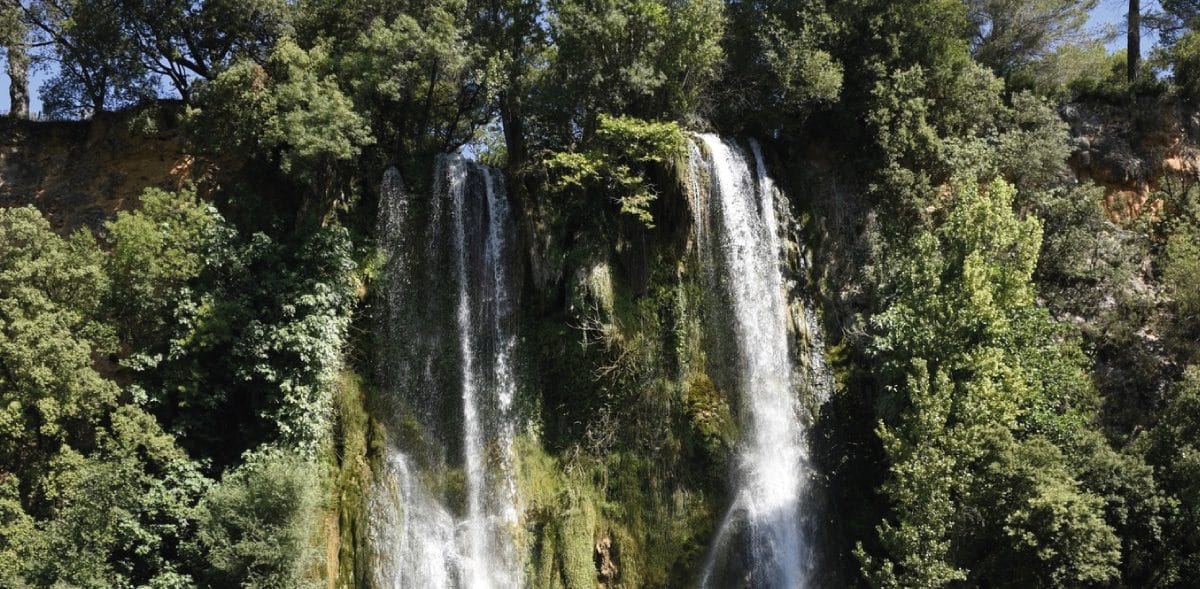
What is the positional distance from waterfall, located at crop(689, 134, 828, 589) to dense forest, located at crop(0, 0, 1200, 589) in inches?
3.4

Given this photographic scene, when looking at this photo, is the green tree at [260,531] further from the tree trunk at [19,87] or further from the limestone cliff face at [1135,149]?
the limestone cliff face at [1135,149]

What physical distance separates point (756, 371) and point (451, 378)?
21.7ft

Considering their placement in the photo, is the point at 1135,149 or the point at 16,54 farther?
the point at 1135,149

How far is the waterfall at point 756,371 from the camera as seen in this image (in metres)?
19.3

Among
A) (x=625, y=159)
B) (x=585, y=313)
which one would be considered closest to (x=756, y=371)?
(x=585, y=313)

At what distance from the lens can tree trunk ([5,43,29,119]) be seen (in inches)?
871

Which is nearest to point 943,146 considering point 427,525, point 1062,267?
point 1062,267

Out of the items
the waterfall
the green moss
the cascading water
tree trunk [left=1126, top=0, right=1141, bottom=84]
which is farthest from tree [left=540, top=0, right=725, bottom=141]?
tree trunk [left=1126, top=0, right=1141, bottom=84]

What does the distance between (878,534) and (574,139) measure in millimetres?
10939

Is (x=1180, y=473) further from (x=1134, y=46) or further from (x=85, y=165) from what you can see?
(x=85, y=165)

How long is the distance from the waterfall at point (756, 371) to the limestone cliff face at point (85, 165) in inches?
463

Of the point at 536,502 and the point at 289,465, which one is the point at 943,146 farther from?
the point at 289,465

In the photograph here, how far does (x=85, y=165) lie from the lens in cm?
2152

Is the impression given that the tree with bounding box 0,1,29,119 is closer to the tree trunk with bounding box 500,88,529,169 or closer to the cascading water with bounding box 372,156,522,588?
the cascading water with bounding box 372,156,522,588
